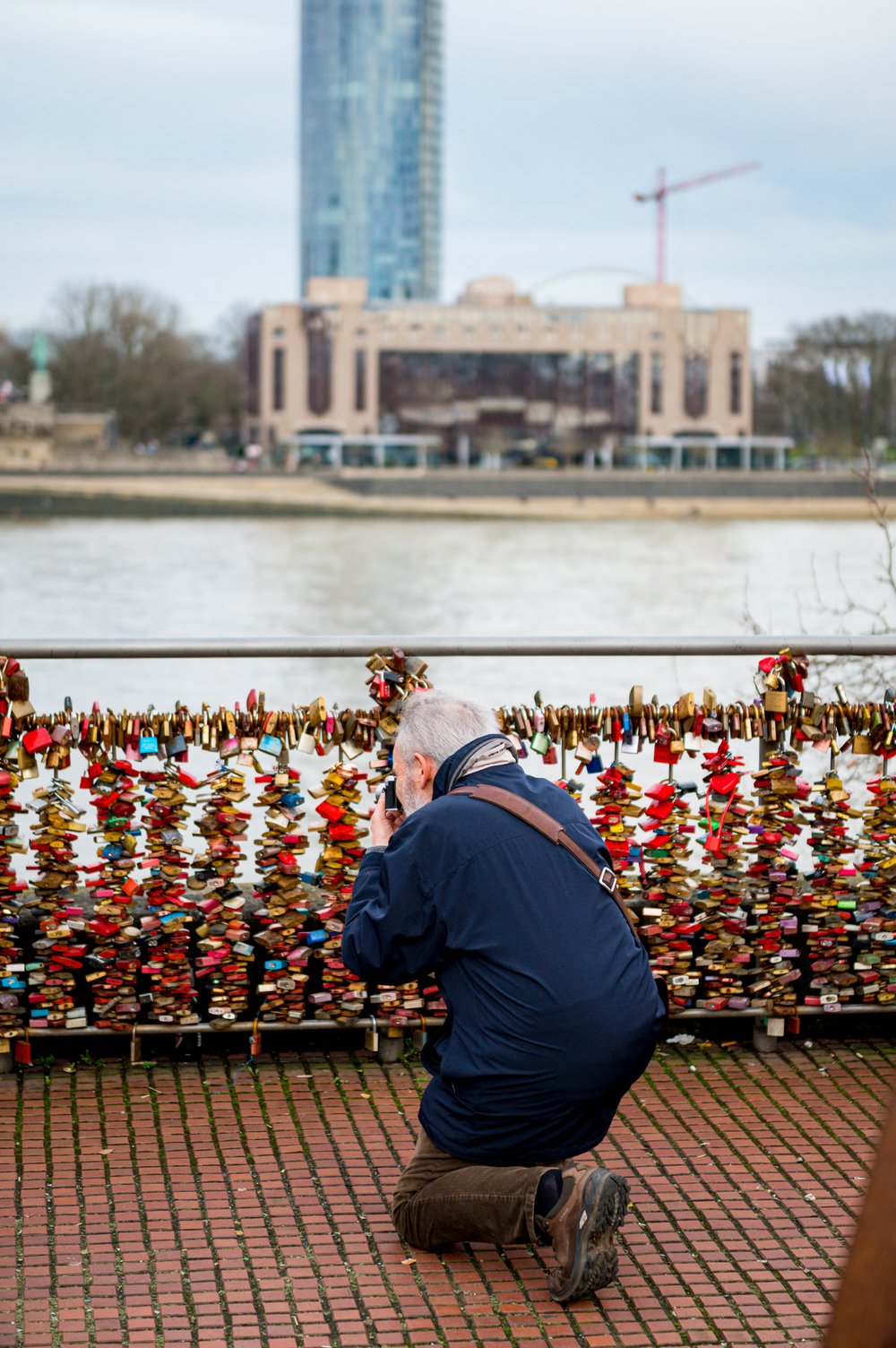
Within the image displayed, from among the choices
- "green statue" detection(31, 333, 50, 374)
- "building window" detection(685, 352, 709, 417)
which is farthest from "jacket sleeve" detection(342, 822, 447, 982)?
"building window" detection(685, 352, 709, 417)

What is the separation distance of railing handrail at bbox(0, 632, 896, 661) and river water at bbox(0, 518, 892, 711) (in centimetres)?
10

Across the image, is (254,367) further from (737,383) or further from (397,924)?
(397,924)

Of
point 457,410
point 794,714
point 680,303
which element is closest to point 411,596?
point 794,714

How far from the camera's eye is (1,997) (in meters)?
4.63

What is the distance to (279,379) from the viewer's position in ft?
385

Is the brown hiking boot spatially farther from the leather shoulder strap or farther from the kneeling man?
the leather shoulder strap

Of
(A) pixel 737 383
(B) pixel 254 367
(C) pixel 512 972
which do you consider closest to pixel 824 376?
(A) pixel 737 383

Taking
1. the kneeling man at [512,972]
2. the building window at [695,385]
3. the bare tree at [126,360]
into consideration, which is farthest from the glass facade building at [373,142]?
the kneeling man at [512,972]

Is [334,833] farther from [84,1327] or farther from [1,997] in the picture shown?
[84,1327]

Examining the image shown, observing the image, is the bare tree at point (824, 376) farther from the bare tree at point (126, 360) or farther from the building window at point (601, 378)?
the bare tree at point (126, 360)

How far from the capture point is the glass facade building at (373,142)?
181000 mm

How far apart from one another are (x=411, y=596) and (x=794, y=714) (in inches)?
1443

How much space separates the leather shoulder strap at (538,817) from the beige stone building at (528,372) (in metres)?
117

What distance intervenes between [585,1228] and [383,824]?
0.94m
